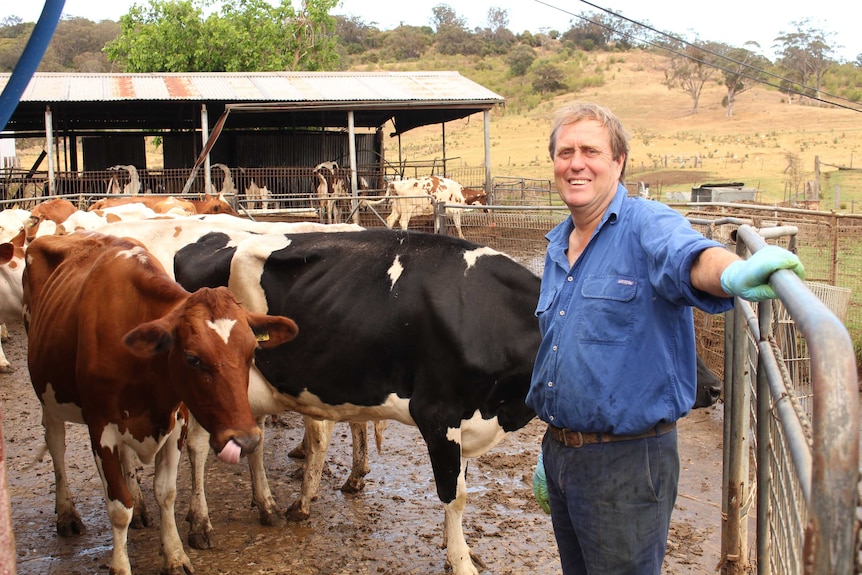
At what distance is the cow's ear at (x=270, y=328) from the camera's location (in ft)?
14.3

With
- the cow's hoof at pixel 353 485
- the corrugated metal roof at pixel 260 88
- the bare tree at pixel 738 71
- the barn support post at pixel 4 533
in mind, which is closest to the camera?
the barn support post at pixel 4 533

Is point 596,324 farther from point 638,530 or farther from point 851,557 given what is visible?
point 851,557

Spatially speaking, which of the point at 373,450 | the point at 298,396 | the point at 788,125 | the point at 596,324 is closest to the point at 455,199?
the point at 373,450

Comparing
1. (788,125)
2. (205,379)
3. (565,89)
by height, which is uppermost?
(565,89)

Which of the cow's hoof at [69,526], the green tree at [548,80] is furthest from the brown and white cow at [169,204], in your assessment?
the green tree at [548,80]

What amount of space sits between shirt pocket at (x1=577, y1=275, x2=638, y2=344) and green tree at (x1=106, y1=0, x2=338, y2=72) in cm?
3969

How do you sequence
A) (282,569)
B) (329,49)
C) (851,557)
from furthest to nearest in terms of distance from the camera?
(329,49)
(282,569)
(851,557)

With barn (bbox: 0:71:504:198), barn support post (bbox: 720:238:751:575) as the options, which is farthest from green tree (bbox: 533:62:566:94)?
barn support post (bbox: 720:238:751:575)

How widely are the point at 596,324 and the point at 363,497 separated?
3.97 m

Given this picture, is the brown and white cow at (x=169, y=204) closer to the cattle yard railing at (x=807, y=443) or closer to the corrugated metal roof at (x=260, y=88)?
the corrugated metal roof at (x=260, y=88)

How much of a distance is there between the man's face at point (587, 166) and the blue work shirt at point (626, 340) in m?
0.08

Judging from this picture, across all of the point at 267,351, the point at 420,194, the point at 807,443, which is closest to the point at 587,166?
the point at 807,443

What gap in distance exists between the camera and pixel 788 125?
188 feet

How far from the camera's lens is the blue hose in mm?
2211
